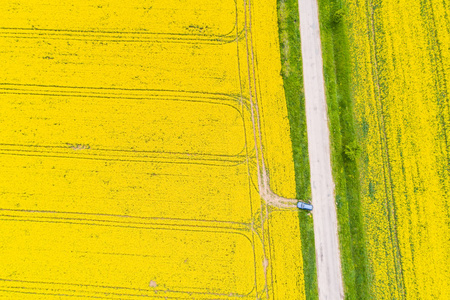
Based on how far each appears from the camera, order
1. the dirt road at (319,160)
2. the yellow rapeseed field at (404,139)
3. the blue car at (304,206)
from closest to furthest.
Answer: the yellow rapeseed field at (404,139) → the dirt road at (319,160) → the blue car at (304,206)

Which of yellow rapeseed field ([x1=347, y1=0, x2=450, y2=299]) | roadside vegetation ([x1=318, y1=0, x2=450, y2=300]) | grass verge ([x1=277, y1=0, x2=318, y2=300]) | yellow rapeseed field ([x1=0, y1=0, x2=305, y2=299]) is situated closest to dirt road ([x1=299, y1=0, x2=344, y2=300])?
grass verge ([x1=277, y1=0, x2=318, y2=300])

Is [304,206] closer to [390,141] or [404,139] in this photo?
[390,141]

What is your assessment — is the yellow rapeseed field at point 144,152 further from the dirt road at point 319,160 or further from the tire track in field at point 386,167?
the tire track in field at point 386,167

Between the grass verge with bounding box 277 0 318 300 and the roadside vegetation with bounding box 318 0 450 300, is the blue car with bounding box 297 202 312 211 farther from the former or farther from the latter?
the roadside vegetation with bounding box 318 0 450 300

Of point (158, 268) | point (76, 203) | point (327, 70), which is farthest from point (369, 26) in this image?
point (76, 203)

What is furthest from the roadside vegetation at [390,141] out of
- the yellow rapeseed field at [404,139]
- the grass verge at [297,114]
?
the grass verge at [297,114]

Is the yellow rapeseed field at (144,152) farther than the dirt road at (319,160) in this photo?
Yes
